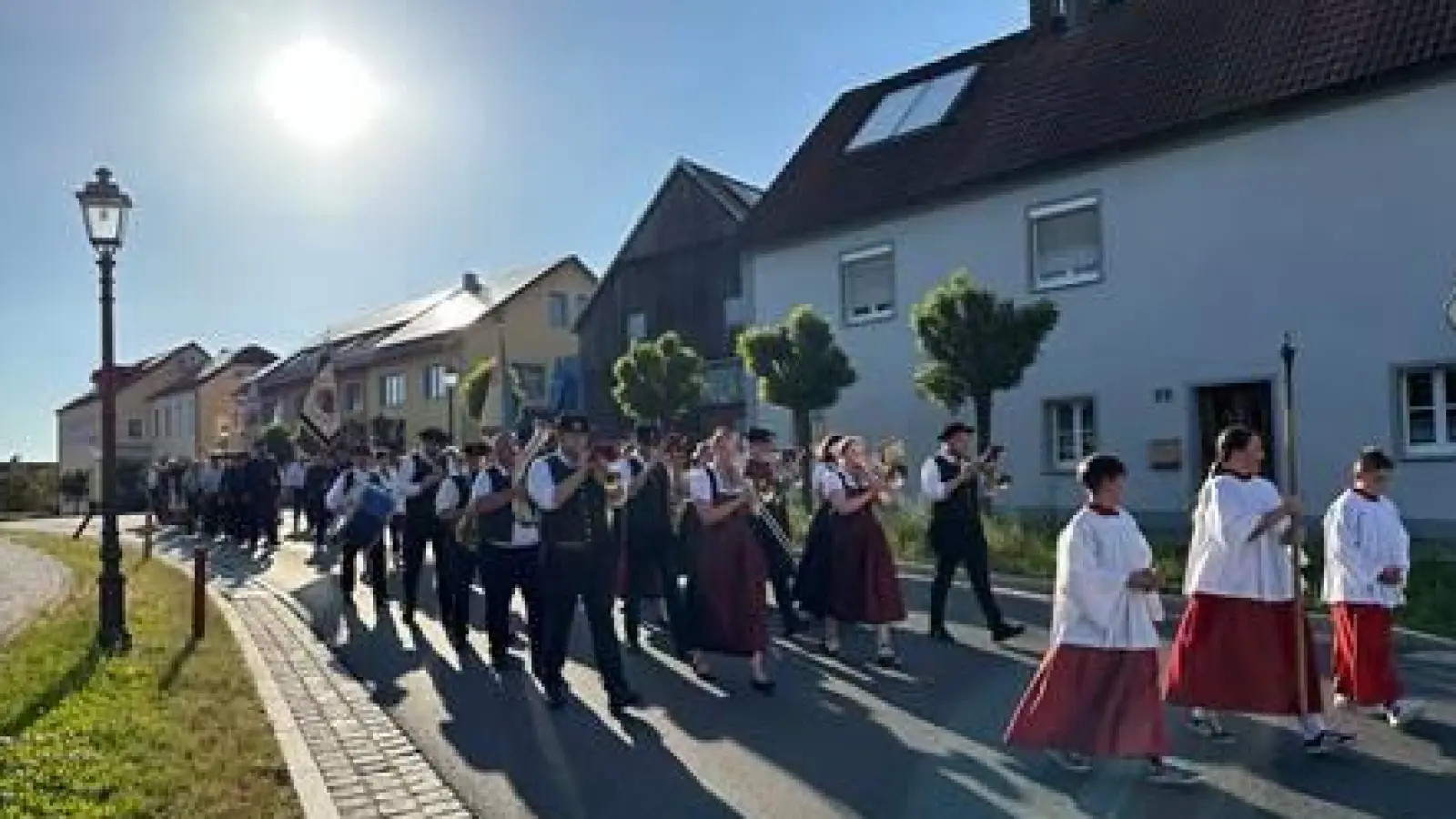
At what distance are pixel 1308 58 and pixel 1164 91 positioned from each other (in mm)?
2339

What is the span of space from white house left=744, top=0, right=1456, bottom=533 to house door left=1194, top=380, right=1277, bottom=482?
4cm

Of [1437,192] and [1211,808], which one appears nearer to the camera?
[1211,808]

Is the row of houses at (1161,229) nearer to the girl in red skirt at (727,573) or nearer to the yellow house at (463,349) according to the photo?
the girl in red skirt at (727,573)

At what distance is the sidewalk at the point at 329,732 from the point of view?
629 cm

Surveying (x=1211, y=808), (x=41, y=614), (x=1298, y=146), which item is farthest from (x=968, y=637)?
(x=1298, y=146)

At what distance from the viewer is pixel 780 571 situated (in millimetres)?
11617

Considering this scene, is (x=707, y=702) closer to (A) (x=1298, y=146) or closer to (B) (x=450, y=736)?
(B) (x=450, y=736)

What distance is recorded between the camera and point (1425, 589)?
12.4 m

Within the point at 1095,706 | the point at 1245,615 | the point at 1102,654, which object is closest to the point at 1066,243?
the point at 1245,615

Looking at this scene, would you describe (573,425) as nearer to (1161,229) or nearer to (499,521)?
(499,521)

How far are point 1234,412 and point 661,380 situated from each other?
Answer: 10.8 m

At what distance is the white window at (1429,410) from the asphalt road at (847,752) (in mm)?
8211

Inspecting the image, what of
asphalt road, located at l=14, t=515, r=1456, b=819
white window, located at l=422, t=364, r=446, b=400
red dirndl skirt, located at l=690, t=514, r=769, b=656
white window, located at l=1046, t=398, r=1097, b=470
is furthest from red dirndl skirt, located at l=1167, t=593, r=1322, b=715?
white window, located at l=422, t=364, r=446, b=400

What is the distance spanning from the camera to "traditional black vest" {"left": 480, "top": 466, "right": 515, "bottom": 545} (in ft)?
32.7
